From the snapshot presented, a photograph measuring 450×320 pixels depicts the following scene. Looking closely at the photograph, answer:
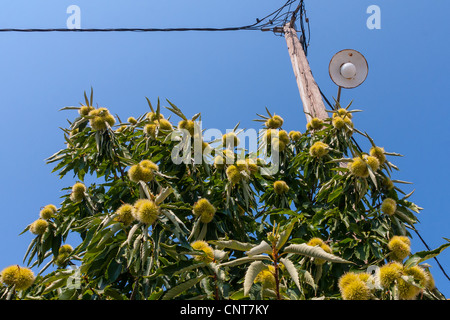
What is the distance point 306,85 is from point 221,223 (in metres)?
2.27

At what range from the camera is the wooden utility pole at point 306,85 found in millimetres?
4367

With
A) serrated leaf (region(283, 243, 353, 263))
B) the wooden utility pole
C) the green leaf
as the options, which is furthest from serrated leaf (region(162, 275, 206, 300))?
the wooden utility pole

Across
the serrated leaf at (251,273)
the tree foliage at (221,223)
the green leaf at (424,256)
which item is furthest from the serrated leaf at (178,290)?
the green leaf at (424,256)

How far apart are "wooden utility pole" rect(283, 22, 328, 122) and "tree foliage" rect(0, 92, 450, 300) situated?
22 cm

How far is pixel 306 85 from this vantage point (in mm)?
4547

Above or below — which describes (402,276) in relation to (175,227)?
below

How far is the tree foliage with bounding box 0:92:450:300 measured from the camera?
1822 millimetres

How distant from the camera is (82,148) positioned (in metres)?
3.71

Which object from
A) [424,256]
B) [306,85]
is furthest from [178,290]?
[306,85]

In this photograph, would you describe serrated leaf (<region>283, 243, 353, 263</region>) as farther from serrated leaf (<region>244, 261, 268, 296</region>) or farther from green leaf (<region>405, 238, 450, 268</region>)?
green leaf (<region>405, 238, 450, 268</region>)

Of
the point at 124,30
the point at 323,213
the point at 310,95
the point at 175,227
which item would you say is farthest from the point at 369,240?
the point at 124,30
